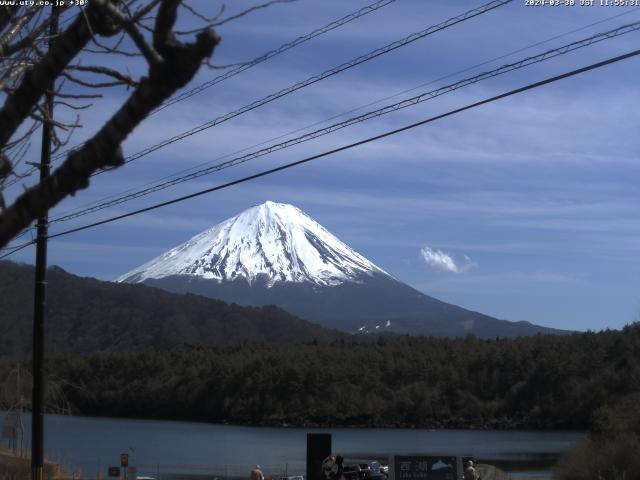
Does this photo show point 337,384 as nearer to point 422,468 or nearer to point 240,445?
point 240,445

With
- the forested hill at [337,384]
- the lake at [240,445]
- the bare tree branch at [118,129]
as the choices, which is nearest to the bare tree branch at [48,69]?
the bare tree branch at [118,129]

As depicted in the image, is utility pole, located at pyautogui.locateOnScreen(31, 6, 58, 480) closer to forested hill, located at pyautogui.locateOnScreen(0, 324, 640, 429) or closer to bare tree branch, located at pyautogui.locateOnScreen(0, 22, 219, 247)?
bare tree branch, located at pyautogui.locateOnScreen(0, 22, 219, 247)

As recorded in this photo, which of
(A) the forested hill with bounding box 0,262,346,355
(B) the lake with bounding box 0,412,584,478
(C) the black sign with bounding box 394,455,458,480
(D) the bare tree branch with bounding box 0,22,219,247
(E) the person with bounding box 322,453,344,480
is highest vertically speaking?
(A) the forested hill with bounding box 0,262,346,355

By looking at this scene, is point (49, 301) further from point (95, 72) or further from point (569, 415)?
point (95, 72)

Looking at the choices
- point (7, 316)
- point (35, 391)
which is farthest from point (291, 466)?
point (7, 316)

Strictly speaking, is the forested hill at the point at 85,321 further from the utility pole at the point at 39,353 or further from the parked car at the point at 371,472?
the utility pole at the point at 39,353

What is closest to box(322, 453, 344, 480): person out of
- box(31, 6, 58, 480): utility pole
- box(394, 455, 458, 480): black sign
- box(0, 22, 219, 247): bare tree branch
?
box(0, 22, 219, 247): bare tree branch

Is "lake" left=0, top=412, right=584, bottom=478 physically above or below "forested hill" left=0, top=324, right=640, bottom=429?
below
